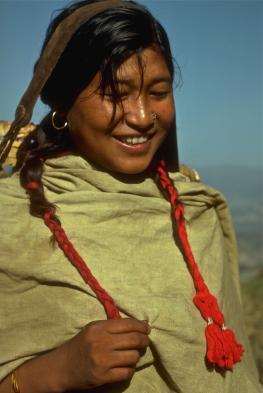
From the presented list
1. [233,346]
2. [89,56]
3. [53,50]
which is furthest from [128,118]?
[233,346]

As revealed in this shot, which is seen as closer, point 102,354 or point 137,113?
point 102,354

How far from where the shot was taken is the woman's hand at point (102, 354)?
191cm

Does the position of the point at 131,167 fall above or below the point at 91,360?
above

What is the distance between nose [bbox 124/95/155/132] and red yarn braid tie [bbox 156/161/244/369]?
0.46m

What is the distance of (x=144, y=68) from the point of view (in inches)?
86.0

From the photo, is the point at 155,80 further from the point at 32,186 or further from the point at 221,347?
the point at 221,347

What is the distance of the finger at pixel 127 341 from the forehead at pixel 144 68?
3.19 ft

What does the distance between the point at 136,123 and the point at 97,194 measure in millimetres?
333

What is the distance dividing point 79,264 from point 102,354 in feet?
1.17

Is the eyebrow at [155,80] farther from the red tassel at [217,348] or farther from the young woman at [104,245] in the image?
the red tassel at [217,348]

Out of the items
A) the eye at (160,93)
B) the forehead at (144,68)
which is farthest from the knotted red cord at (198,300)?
the forehead at (144,68)

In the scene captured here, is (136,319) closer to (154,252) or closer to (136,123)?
(154,252)

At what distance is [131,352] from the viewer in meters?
1.94

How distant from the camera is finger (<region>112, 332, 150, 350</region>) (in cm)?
192
